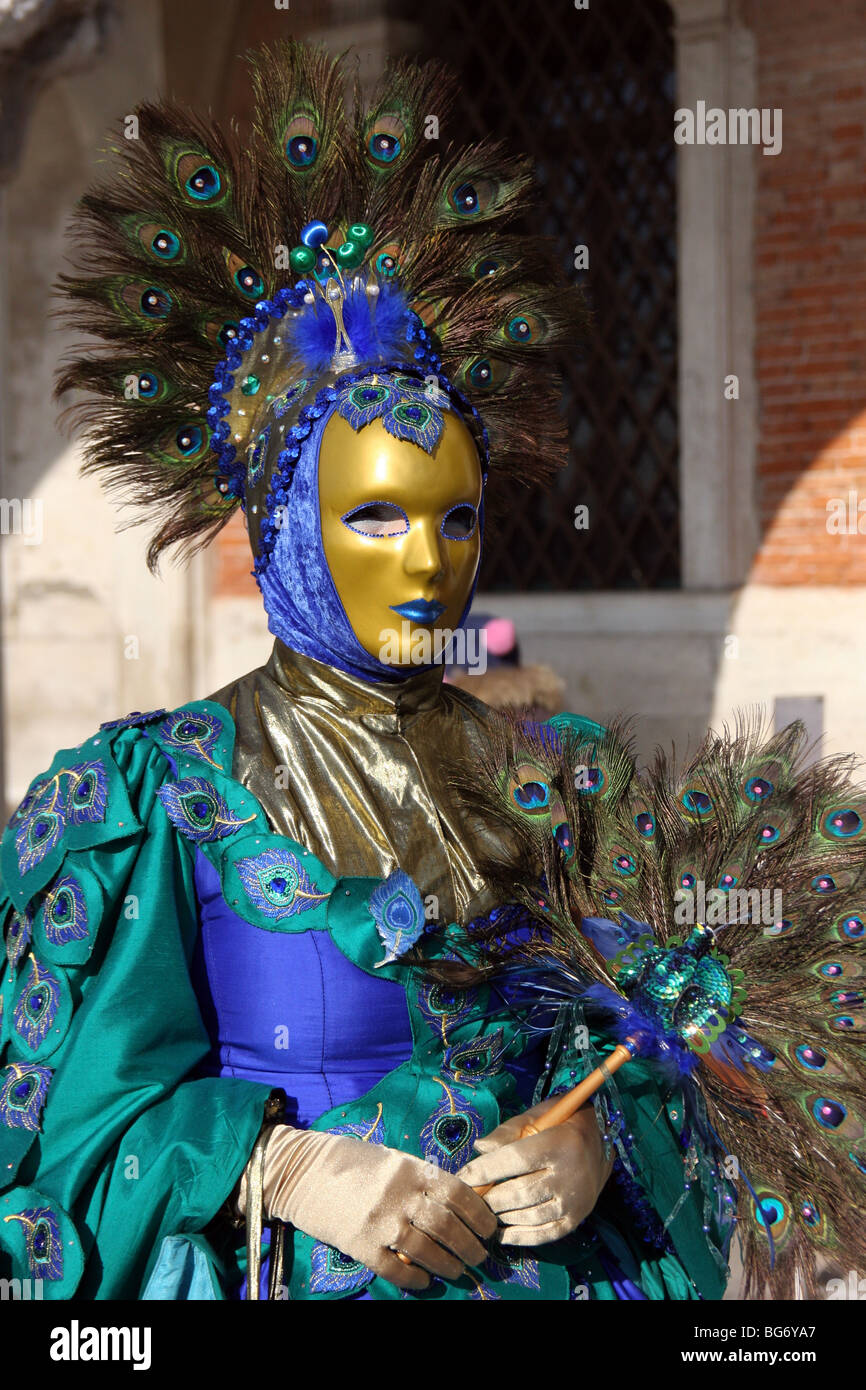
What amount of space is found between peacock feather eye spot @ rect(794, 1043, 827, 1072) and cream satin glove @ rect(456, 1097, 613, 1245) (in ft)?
0.89

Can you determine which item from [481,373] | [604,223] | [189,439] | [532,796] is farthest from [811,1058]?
[604,223]

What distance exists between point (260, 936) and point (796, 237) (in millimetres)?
4857

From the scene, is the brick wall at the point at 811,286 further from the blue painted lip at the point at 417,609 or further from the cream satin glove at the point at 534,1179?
the cream satin glove at the point at 534,1179

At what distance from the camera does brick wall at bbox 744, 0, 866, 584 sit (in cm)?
560

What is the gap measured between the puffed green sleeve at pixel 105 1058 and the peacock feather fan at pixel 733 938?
0.39 meters

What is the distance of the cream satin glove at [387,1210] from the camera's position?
1529mm

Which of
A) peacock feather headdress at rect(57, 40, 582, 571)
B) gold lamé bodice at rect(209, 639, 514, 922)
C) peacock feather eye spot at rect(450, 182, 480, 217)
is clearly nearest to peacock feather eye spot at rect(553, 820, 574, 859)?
gold lamé bodice at rect(209, 639, 514, 922)

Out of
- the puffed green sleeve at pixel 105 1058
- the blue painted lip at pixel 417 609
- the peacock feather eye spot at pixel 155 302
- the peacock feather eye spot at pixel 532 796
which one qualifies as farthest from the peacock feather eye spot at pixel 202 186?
the peacock feather eye spot at pixel 532 796

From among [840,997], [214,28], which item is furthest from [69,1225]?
[214,28]

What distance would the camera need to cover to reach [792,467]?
5848 millimetres

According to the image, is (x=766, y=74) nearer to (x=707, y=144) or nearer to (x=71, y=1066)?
(x=707, y=144)

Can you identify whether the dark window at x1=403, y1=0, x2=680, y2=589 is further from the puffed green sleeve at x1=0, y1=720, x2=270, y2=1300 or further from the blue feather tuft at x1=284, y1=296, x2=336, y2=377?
the puffed green sleeve at x1=0, y1=720, x2=270, y2=1300

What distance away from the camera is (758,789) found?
1.72 meters

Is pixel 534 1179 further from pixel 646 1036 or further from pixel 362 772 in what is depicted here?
pixel 362 772
